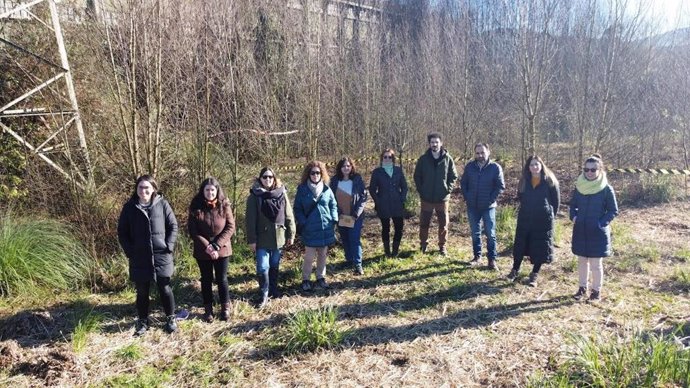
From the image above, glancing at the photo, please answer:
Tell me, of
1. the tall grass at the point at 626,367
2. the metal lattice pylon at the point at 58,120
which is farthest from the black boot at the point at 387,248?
the metal lattice pylon at the point at 58,120

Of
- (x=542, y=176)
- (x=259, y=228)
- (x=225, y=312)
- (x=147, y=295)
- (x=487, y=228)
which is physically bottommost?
(x=225, y=312)

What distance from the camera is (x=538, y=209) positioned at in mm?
5309

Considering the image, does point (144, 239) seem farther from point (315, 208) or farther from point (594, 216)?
point (594, 216)

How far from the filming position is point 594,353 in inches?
132

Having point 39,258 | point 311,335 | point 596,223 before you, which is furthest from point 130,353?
point 596,223

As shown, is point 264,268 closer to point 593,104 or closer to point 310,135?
point 310,135

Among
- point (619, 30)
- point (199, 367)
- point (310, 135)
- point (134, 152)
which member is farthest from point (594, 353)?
point (619, 30)

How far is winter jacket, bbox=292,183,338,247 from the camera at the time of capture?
17.7 feet

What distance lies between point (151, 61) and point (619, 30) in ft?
31.9

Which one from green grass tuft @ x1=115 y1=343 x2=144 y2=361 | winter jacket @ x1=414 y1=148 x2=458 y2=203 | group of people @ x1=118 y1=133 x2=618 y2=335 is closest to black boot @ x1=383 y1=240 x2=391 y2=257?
group of people @ x1=118 y1=133 x2=618 y2=335

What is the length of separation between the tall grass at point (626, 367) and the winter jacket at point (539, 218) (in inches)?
73.8

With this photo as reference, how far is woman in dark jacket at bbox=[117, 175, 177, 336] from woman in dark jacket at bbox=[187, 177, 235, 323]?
0.95ft

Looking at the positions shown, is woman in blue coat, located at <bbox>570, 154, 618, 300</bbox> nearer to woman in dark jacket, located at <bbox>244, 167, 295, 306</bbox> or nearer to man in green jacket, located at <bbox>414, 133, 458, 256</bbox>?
man in green jacket, located at <bbox>414, 133, 458, 256</bbox>

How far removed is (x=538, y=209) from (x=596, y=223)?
2.07 ft
